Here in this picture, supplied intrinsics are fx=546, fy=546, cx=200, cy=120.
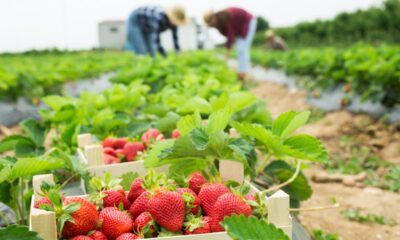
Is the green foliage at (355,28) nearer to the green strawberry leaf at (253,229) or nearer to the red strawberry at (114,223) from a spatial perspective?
the red strawberry at (114,223)

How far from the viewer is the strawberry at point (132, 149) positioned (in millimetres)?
2594

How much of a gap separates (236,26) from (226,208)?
10.0 metres

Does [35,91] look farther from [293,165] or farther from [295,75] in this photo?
[293,165]

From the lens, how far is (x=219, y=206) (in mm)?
1615

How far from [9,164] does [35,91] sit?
25.2ft

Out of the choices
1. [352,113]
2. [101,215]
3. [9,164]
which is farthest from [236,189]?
[352,113]

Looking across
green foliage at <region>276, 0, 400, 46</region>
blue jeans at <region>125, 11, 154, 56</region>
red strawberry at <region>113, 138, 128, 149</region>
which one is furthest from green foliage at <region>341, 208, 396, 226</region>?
green foliage at <region>276, 0, 400, 46</region>

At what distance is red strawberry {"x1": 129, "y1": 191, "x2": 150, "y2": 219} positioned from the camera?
66.6 inches

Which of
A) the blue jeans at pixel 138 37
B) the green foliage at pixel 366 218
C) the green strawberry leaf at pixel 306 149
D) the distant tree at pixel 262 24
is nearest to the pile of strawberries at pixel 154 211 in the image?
the green strawberry leaf at pixel 306 149

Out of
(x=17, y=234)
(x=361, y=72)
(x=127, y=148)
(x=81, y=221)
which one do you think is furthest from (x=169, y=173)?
(x=361, y=72)

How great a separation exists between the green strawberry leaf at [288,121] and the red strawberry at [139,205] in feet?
2.17

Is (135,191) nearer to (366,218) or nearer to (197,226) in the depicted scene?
(197,226)

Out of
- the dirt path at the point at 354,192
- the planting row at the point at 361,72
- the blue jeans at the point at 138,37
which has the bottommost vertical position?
the dirt path at the point at 354,192

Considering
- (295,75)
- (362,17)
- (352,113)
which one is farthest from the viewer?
(362,17)
